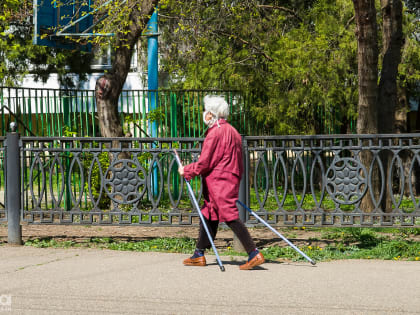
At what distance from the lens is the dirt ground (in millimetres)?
8945

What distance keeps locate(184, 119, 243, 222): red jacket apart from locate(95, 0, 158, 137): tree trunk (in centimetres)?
574

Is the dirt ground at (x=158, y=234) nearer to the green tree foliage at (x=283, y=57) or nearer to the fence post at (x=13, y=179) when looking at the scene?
the fence post at (x=13, y=179)

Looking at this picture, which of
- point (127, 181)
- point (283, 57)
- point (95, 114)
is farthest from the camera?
point (283, 57)

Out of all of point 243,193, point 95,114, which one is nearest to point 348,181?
point 243,193

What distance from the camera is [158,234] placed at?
9922 mm

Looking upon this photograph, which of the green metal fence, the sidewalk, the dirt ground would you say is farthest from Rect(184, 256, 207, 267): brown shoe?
the green metal fence

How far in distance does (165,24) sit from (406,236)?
11725 millimetres

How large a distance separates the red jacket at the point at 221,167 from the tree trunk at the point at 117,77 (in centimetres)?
574

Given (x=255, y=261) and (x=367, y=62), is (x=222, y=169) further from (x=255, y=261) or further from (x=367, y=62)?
(x=367, y=62)

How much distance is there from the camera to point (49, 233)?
32.4 ft

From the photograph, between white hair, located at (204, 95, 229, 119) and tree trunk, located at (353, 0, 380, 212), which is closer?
white hair, located at (204, 95, 229, 119)

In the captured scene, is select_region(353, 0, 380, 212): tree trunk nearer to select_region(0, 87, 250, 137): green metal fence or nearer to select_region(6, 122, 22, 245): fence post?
select_region(0, 87, 250, 137): green metal fence

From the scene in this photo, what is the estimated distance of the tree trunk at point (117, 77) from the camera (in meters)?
12.4

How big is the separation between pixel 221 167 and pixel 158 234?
10.3 ft
